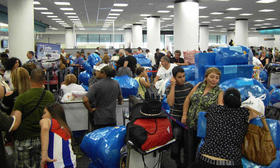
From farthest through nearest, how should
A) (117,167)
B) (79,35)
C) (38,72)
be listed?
1. (79,35)
2. (117,167)
3. (38,72)

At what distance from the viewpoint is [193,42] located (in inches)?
466

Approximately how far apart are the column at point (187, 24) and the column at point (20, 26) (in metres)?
5.92

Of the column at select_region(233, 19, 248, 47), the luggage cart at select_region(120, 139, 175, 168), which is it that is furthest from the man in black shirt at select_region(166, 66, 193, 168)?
the column at select_region(233, 19, 248, 47)

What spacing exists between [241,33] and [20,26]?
15.7 m

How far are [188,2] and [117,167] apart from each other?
9.97m

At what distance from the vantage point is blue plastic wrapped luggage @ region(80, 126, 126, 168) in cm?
286

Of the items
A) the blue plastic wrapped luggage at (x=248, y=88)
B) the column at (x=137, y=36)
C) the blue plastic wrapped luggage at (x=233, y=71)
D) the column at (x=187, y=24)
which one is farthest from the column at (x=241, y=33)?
the blue plastic wrapped luggage at (x=248, y=88)

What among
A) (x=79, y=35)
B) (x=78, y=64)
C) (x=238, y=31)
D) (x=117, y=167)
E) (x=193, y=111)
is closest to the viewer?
(x=117, y=167)

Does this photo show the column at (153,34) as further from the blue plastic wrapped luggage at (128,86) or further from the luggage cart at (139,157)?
the luggage cart at (139,157)

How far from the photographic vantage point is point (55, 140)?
2.37 m

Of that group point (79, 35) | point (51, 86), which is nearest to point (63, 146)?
point (51, 86)

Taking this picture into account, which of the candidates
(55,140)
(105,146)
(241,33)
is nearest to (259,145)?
(105,146)

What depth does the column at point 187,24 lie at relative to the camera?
11.6m

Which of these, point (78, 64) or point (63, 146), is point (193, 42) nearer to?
point (78, 64)
